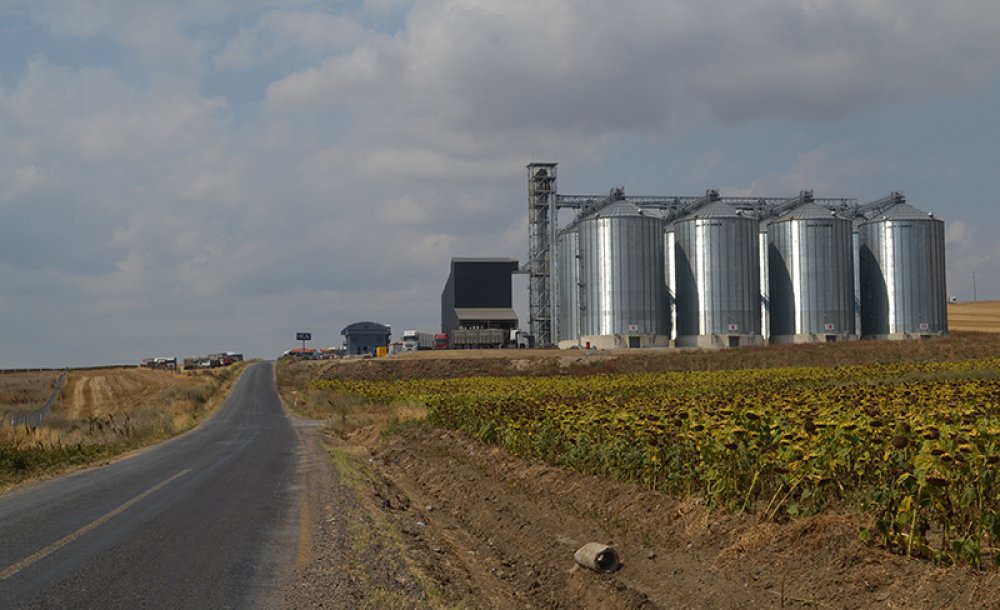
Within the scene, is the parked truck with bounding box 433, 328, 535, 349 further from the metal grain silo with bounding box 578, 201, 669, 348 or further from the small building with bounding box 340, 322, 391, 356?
the small building with bounding box 340, 322, 391, 356

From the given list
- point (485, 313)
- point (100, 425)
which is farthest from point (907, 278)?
point (100, 425)

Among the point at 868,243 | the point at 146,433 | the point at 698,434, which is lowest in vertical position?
the point at 146,433

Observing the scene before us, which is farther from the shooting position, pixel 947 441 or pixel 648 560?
pixel 648 560

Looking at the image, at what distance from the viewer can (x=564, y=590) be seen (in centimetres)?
1136

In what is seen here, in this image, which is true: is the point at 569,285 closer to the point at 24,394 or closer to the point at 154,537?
the point at 24,394

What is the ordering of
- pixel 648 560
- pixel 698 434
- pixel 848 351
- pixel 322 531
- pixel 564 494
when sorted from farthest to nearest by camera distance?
pixel 848 351, pixel 564 494, pixel 322 531, pixel 698 434, pixel 648 560

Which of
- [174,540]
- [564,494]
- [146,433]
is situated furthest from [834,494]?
[146,433]

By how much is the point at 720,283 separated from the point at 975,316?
198 ft

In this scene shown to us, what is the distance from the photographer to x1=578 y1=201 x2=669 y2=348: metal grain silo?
282 feet

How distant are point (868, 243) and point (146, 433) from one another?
76.0 m

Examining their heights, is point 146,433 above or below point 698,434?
below

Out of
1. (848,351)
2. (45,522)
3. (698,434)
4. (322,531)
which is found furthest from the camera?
(848,351)

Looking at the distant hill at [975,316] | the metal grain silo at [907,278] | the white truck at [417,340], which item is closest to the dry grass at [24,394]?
the white truck at [417,340]

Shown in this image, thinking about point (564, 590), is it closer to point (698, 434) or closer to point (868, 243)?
point (698, 434)
